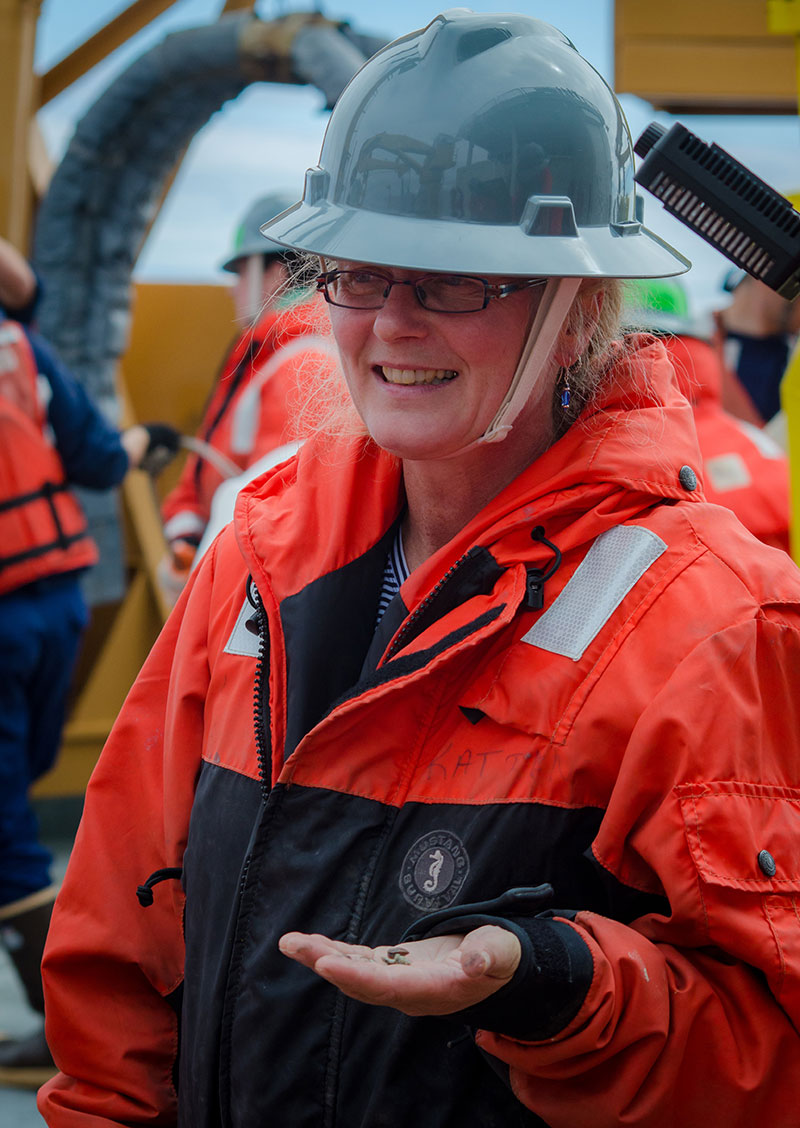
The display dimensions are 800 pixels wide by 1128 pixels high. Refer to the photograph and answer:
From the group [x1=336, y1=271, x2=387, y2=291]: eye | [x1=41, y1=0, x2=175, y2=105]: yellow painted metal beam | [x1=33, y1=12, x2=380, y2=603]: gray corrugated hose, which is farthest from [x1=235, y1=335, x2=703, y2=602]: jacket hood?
[x1=41, y1=0, x2=175, y2=105]: yellow painted metal beam

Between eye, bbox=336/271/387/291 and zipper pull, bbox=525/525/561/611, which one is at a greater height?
eye, bbox=336/271/387/291

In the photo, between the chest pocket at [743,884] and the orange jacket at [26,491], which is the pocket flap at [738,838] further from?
the orange jacket at [26,491]

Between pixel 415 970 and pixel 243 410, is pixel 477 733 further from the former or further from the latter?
pixel 243 410

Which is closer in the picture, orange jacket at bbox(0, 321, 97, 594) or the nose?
the nose

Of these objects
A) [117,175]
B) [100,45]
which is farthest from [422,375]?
[100,45]

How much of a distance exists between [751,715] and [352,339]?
2.00 ft

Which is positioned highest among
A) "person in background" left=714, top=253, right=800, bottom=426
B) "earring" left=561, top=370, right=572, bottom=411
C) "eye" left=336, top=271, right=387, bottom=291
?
"eye" left=336, top=271, right=387, bottom=291

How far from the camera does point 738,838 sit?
1.16 metres

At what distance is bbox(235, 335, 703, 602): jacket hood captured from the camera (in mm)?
1334

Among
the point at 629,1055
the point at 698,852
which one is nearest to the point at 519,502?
the point at 698,852

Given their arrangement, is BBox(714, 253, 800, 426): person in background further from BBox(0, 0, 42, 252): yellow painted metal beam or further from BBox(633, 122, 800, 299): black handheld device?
BBox(633, 122, 800, 299): black handheld device

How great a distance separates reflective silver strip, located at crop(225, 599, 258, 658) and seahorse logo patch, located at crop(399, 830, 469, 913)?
343 mm

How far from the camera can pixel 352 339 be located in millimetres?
1398

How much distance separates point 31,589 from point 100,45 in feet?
11.7
